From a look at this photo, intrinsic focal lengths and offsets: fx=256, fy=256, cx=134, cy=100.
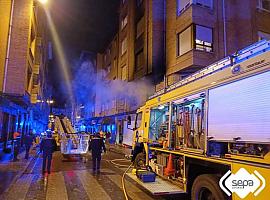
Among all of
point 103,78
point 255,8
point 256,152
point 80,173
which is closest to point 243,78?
point 256,152

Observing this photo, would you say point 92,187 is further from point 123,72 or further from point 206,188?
point 123,72

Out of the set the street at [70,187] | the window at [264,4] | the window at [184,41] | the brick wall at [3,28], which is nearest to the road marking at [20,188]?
the street at [70,187]

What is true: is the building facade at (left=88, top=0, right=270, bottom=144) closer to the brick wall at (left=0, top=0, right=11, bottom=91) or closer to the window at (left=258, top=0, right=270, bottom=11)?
the window at (left=258, top=0, right=270, bottom=11)

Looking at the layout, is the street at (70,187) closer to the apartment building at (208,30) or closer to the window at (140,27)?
the apartment building at (208,30)

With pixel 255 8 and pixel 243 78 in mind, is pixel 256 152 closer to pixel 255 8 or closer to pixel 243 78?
pixel 243 78

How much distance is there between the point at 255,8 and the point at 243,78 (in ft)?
58.9

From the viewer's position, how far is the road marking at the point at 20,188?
6.76 m

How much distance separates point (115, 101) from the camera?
105 ft

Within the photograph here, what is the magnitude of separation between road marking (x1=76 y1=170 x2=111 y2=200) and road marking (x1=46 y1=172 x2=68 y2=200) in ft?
2.14

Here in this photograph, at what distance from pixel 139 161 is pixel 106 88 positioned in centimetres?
3012

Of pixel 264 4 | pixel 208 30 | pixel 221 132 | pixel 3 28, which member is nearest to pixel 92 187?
pixel 221 132

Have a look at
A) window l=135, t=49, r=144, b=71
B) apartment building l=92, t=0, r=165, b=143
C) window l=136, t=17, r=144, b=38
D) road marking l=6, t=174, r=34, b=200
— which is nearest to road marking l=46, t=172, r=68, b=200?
road marking l=6, t=174, r=34, b=200

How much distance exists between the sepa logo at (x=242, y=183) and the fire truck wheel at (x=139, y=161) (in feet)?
15.6

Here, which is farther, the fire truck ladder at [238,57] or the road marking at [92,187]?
the road marking at [92,187]
